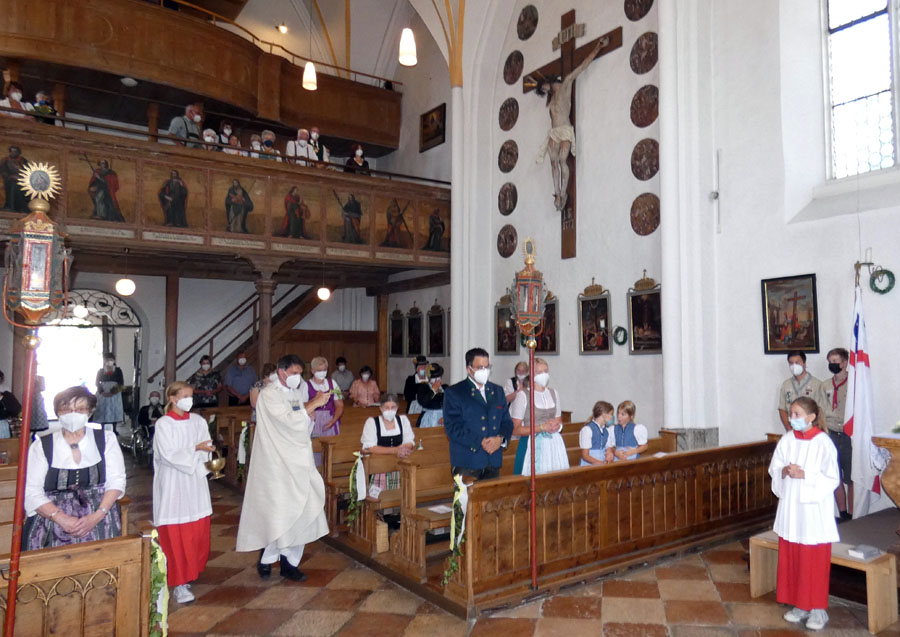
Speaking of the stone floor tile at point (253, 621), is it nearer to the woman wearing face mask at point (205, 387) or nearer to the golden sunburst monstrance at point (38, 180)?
the golden sunburst monstrance at point (38, 180)

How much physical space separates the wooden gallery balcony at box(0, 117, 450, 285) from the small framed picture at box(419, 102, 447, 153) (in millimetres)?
2399

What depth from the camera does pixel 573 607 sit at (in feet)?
17.5

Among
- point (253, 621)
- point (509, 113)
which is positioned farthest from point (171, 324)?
point (253, 621)

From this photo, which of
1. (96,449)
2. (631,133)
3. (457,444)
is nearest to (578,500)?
(457,444)

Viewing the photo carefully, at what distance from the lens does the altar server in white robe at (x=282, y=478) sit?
18.8 ft

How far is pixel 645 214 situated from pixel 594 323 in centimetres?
195

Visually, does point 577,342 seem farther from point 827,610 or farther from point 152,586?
point 152,586

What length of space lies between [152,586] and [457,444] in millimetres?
2527

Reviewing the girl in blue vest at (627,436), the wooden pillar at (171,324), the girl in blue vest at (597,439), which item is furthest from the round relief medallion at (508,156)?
the wooden pillar at (171,324)

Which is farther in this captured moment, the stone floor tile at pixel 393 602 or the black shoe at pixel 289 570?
the black shoe at pixel 289 570

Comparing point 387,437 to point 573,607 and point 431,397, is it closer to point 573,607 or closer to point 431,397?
point 431,397

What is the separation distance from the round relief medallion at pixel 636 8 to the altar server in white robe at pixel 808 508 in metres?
7.78

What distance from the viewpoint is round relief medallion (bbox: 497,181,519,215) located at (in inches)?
514

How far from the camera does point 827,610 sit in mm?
5246
